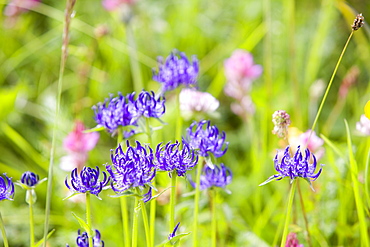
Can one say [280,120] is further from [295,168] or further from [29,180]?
[29,180]

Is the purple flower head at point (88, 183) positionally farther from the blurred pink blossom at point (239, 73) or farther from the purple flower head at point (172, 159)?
the blurred pink blossom at point (239, 73)

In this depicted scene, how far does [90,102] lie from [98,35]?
0.37 m

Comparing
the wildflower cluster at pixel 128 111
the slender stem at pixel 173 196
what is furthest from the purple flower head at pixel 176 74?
the slender stem at pixel 173 196

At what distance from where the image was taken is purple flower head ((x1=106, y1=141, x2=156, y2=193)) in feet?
2.43

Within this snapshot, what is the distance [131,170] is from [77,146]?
29.7 inches

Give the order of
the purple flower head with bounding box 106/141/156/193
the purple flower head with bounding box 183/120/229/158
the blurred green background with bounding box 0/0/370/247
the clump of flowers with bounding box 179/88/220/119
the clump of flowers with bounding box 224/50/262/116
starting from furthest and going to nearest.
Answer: the clump of flowers with bounding box 224/50/262/116
the blurred green background with bounding box 0/0/370/247
the clump of flowers with bounding box 179/88/220/119
the purple flower head with bounding box 183/120/229/158
the purple flower head with bounding box 106/141/156/193

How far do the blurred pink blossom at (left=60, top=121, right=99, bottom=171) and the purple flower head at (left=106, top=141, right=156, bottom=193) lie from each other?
2.33ft

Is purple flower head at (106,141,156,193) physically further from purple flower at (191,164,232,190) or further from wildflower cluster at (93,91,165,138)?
purple flower at (191,164,232,190)

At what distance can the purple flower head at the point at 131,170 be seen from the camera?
2.43 ft

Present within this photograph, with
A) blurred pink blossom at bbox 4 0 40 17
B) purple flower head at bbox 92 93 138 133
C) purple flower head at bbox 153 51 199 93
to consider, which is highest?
blurred pink blossom at bbox 4 0 40 17

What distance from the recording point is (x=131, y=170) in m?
0.74

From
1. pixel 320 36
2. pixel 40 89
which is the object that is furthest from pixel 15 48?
pixel 320 36

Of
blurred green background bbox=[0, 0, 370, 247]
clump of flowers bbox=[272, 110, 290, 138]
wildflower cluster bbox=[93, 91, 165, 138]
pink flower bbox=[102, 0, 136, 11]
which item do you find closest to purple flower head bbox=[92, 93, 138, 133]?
wildflower cluster bbox=[93, 91, 165, 138]

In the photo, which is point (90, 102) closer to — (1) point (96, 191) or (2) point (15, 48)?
(2) point (15, 48)
